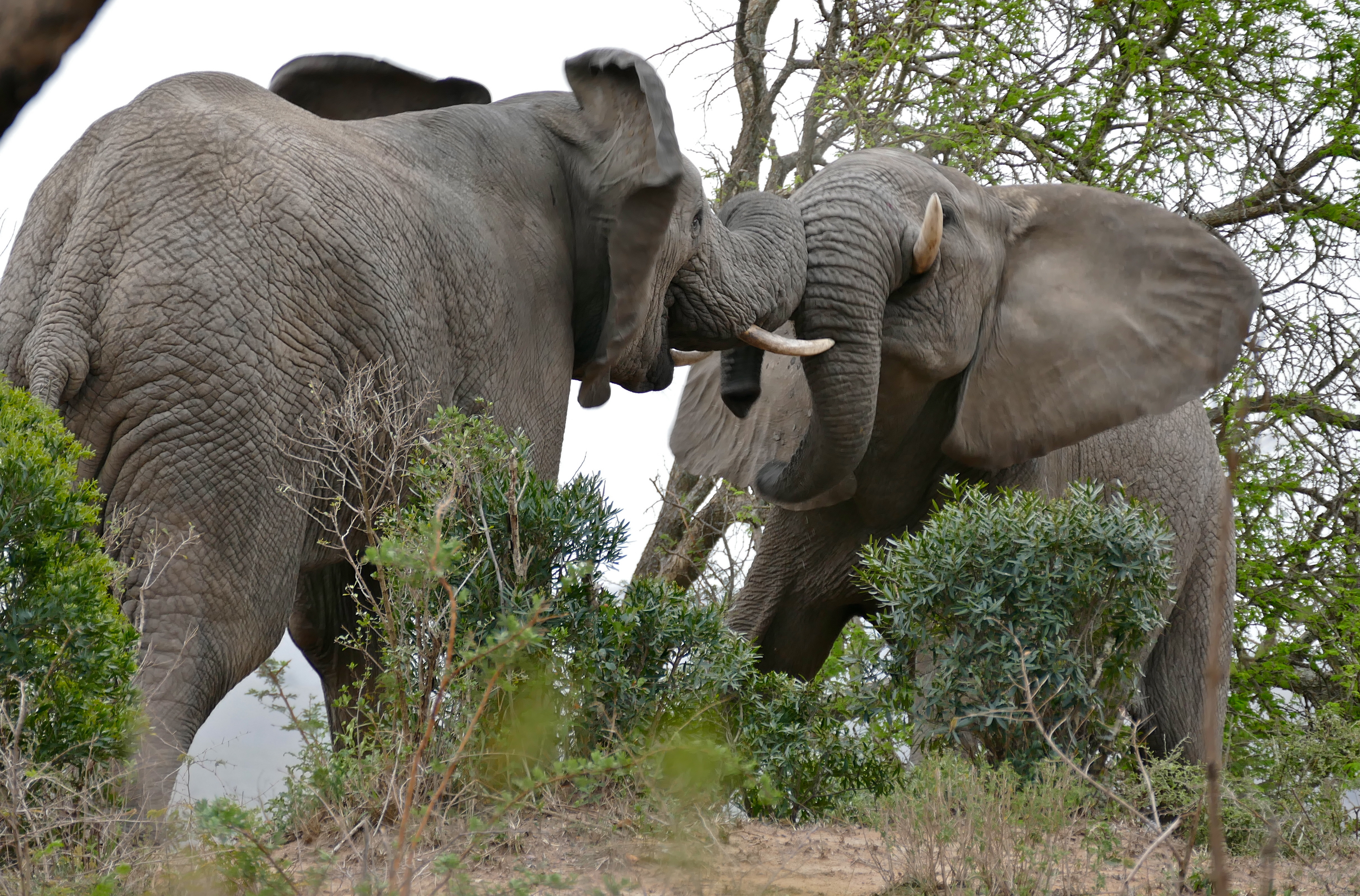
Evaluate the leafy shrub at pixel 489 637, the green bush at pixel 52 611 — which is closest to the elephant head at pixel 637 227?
the leafy shrub at pixel 489 637

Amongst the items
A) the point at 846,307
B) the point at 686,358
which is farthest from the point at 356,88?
the point at 846,307

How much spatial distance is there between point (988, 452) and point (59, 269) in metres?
3.90

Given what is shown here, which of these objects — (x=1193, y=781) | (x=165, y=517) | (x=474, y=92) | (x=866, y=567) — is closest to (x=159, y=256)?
(x=165, y=517)

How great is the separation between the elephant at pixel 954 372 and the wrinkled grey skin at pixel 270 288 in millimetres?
999

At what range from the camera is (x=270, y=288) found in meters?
3.83

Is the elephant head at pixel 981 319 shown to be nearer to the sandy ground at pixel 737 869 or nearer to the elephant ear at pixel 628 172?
the elephant ear at pixel 628 172

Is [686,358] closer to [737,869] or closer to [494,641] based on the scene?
[737,869]

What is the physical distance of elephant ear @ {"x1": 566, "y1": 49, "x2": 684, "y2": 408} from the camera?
16.0ft

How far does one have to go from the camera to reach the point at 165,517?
3650 millimetres

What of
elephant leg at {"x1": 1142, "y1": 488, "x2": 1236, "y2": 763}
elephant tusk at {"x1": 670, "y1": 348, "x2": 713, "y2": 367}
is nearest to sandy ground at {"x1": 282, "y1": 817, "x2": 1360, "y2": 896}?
elephant leg at {"x1": 1142, "y1": 488, "x2": 1236, "y2": 763}

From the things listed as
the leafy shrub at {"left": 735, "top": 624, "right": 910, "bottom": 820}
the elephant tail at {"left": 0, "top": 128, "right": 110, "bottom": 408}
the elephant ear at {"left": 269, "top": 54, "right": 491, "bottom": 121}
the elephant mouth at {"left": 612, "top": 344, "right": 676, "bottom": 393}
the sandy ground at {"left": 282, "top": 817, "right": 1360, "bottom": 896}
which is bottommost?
the sandy ground at {"left": 282, "top": 817, "right": 1360, "bottom": 896}

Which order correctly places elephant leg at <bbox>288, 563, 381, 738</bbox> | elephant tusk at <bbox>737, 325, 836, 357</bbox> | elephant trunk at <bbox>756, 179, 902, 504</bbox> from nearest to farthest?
elephant leg at <bbox>288, 563, 381, 738</bbox>
elephant tusk at <bbox>737, 325, 836, 357</bbox>
elephant trunk at <bbox>756, 179, 902, 504</bbox>

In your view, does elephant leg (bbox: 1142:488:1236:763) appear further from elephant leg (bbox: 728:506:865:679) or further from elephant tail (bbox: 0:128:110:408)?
elephant tail (bbox: 0:128:110:408)

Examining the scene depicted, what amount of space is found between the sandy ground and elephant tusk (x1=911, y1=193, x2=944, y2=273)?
7.80ft
